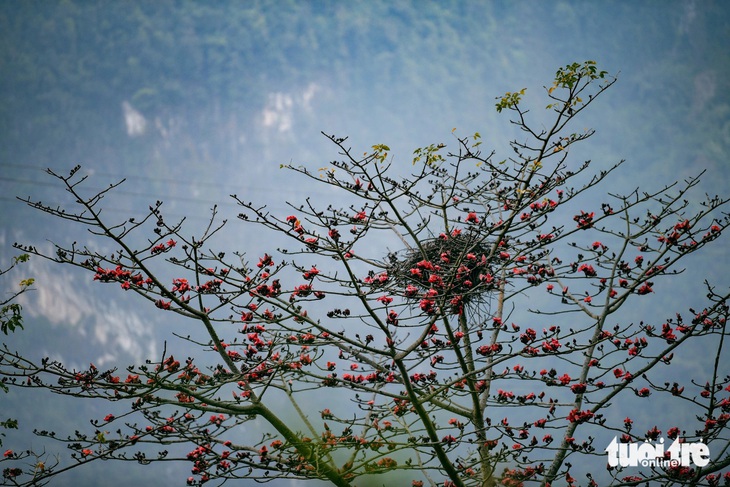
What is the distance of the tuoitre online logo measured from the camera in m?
3.96

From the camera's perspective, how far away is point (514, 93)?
4031 millimetres

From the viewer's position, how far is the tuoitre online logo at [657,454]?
3.96 m

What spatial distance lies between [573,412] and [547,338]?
0.71 meters

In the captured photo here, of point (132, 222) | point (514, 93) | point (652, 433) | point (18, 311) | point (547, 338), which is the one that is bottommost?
point (652, 433)

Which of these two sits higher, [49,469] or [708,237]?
[708,237]

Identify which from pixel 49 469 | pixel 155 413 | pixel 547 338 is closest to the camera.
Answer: pixel 547 338

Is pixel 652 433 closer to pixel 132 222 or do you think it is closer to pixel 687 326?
pixel 687 326

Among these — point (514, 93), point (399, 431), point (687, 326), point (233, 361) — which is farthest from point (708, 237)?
point (233, 361)

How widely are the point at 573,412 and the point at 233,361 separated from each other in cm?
246

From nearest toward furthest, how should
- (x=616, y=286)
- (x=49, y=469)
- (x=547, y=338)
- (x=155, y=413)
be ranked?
(x=547, y=338)
(x=49, y=469)
(x=155, y=413)
(x=616, y=286)

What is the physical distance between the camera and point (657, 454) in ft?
13.6

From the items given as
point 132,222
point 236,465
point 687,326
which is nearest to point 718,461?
point 687,326

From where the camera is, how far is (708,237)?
4125 millimetres

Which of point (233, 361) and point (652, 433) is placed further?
point (233, 361)
